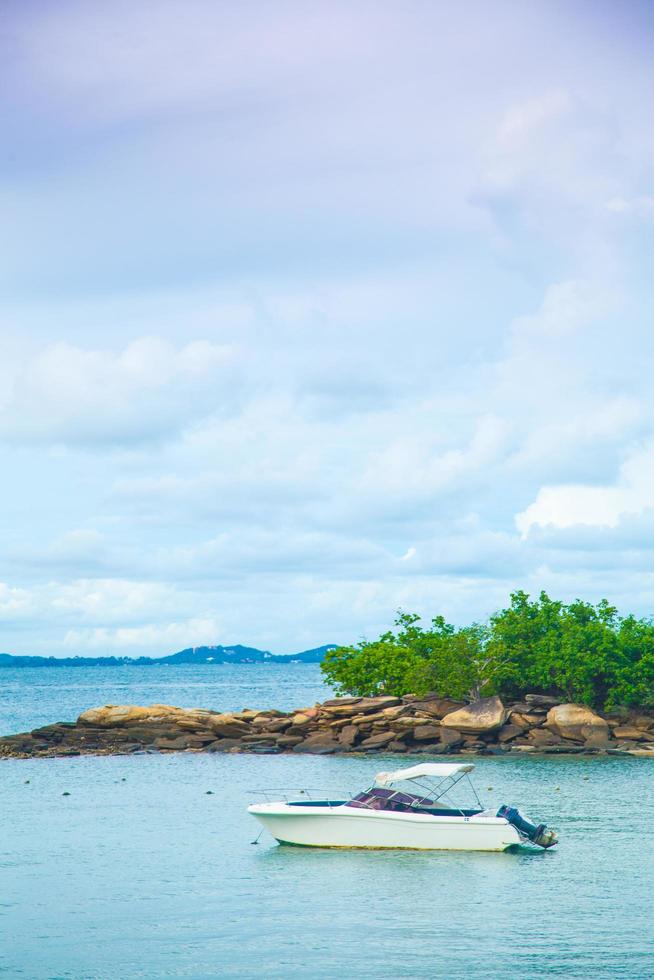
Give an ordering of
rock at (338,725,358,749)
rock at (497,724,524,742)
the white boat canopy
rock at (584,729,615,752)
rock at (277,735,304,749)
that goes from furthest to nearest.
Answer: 1. rock at (277,735,304,749)
2. rock at (338,725,358,749)
3. rock at (497,724,524,742)
4. rock at (584,729,615,752)
5. the white boat canopy

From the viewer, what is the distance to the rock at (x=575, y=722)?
57594mm

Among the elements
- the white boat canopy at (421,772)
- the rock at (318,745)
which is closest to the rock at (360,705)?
the rock at (318,745)

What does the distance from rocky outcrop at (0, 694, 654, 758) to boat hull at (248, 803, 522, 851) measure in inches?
862

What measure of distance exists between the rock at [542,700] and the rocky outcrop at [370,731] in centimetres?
5

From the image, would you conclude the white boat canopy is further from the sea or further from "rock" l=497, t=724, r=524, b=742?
"rock" l=497, t=724, r=524, b=742

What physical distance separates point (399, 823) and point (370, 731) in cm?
2607

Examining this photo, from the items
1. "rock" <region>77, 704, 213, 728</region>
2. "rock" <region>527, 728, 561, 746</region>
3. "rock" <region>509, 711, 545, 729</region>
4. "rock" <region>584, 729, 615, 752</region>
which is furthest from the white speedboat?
"rock" <region>77, 704, 213, 728</region>

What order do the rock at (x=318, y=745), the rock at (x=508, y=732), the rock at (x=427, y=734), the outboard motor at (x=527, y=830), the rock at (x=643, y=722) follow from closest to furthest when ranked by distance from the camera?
the outboard motor at (x=527, y=830)
the rock at (x=508, y=732)
the rock at (x=427, y=734)
the rock at (x=318, y=745)
the rock at (x=643, y=722)

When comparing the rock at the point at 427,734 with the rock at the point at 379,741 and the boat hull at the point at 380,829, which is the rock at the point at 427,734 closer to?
the rock at the point at 379,741

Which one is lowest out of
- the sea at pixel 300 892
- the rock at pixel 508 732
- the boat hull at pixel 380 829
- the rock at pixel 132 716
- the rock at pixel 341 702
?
the sea at pixel 300 892

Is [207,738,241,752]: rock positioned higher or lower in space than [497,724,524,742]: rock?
lower

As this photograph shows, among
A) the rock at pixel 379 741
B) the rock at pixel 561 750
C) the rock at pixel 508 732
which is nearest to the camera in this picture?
the rock at pixel 561 750

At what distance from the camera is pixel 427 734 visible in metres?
58.1

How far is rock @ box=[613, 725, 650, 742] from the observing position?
58.2 m
